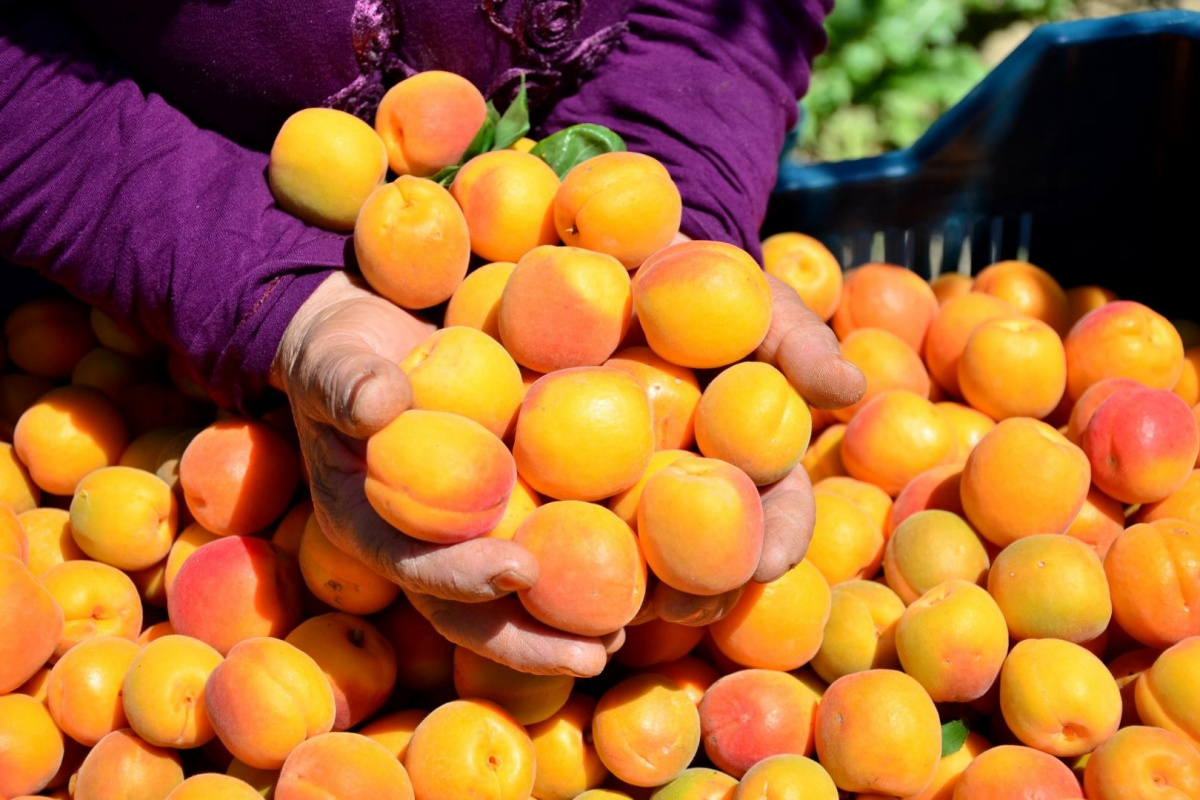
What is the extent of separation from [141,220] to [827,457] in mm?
1332

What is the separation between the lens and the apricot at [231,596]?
163cm

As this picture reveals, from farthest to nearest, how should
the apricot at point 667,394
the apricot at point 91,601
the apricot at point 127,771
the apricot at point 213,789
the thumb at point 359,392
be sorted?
1. the apricot at point 91,601
2. the apricot at point 667,394
3. the apricot at point 127,771
4. the apricot at point 213,789
5. the thumb at point 359,392

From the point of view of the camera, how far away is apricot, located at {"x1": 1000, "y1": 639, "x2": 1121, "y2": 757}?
154cm

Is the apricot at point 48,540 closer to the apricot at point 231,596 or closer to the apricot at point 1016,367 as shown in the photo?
the apricot at point 231,596

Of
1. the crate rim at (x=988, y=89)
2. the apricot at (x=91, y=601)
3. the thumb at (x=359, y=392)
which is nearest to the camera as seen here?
the thumb at (x=359, y=392)

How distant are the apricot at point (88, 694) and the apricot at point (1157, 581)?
4.96 feet

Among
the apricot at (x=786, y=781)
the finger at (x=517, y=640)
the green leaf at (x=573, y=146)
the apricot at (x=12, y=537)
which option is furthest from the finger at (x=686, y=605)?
the apricot at (x=12, y=537)

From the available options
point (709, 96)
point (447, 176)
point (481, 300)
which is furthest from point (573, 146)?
point (481, 300)

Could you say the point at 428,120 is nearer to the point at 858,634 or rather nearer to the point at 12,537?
the point at 12,537

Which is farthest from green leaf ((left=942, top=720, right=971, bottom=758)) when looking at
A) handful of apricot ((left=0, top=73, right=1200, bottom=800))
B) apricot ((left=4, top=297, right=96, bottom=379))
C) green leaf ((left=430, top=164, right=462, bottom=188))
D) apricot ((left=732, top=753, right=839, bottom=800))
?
apricot ((left=4, top=297, right=96, bottom=379))

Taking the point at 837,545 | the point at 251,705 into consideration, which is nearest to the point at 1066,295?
the point at 837,545

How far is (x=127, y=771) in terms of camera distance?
58.8 inches

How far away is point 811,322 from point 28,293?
5.56 ft

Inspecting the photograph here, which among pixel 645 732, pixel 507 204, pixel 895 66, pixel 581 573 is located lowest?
pixel 895 66
